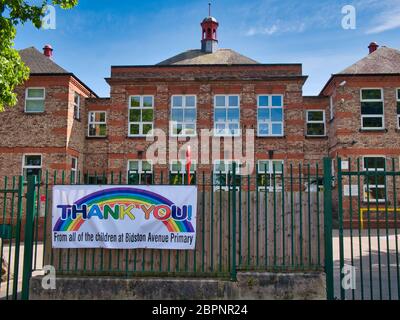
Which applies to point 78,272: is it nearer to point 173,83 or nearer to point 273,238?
point 273,238

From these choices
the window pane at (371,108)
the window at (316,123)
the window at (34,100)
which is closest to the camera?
the window at (34,100)

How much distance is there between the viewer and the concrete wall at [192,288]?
6582mm

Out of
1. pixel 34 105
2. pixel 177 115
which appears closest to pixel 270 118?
pixel 177 115

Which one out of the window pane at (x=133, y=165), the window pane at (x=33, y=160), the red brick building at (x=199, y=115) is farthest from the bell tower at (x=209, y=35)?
the window pane at (x=33, y=160)

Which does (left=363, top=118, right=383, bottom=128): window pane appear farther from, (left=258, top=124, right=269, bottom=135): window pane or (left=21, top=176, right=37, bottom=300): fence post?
(left=21, top=176, right=37, bottom=300): fence post

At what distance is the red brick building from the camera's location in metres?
20.1

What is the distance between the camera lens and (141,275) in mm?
6871

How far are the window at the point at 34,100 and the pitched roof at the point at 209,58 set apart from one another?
27.3 ft

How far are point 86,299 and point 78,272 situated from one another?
54 centimetres

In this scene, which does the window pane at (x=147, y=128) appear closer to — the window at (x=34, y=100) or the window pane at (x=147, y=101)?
the window pane at (x=147, y=101)

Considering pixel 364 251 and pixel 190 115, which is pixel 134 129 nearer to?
pixel 190 115

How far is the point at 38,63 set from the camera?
21391 millimetres
